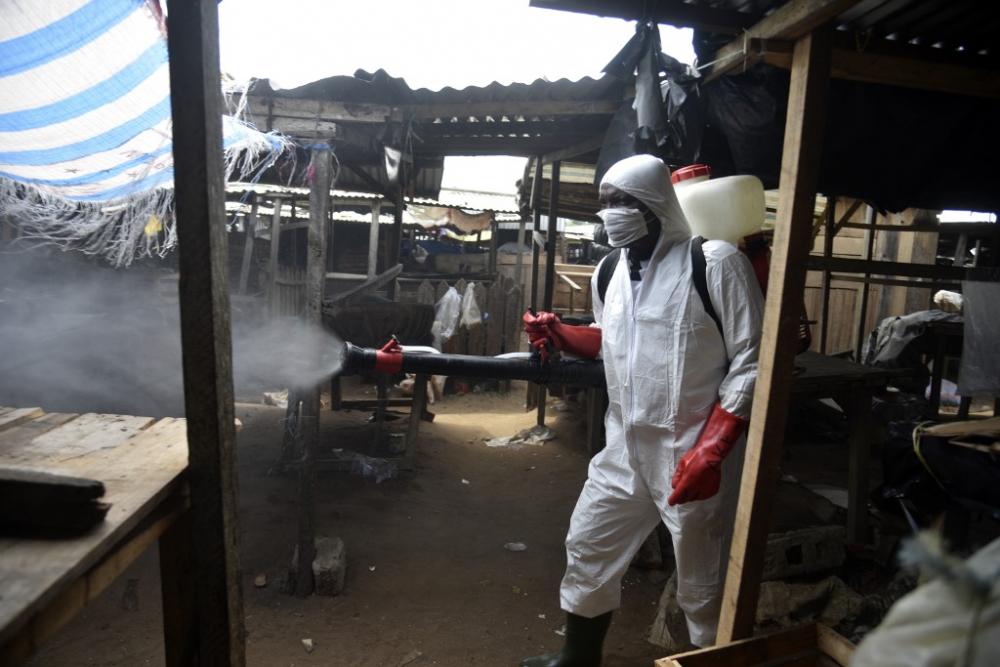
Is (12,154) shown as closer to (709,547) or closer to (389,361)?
(389,361)

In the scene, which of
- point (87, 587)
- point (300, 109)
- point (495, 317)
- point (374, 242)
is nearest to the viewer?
point (87, 587)

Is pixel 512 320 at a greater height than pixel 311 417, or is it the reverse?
pixel 311 417

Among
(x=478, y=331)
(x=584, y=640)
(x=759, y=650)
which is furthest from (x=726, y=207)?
(x=478, y=331)

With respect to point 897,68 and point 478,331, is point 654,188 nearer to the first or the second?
point 897,68

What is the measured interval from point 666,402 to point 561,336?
0.88 meters

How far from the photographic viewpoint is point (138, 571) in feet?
13.6

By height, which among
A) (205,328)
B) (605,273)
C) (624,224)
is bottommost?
(205,328)

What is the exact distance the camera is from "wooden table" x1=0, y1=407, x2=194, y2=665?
3.36 ft

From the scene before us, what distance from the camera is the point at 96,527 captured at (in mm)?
1215

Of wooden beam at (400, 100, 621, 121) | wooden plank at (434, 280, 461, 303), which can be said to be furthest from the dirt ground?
wooden plank at (434, 280, 461, 303)

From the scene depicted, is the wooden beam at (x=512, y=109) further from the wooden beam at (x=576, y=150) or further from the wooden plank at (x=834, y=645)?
the wooden plank at (x=834, y=645)

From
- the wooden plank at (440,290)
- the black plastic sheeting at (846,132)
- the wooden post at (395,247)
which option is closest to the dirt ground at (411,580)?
the black plastic sheeting at (846,132)

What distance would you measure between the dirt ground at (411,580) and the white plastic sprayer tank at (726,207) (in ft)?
8.38

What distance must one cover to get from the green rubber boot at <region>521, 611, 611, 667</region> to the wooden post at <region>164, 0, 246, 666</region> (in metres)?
1.73
